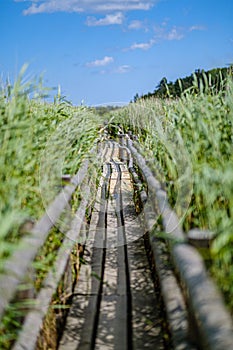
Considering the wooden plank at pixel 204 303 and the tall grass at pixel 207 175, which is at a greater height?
the tall grass at pixel 207 175

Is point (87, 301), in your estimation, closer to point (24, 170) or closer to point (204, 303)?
point (24, 170)

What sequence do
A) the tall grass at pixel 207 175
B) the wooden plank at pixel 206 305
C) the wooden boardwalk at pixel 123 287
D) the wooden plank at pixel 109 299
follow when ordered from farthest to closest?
the wooden plank at pixel 109 299 → the tall grass at pixel 207 175 → the wooden boardwalk at pixel 123 287 → the wooden plank at pixel 206 305

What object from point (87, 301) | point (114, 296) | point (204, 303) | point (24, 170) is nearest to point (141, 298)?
point (114, 296)

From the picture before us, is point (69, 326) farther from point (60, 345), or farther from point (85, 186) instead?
point (85, 186)

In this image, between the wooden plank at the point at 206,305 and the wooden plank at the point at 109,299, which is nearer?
the wooden plank at the point at 206,305

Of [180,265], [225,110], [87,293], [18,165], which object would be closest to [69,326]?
[87,293]

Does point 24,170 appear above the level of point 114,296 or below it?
above

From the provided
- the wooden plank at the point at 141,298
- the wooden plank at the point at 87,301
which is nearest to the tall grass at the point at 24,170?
the wooden plank at the point at 87,301

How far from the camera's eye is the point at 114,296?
3.78m

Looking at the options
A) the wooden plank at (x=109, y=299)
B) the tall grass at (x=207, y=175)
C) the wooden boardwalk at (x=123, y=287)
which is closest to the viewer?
the wooden boardwalk at (x=123, y=287)

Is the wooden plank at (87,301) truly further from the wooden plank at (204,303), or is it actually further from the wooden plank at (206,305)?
the wooden plank at (206,305)

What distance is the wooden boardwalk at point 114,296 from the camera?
317 cm

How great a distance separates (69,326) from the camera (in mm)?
3346

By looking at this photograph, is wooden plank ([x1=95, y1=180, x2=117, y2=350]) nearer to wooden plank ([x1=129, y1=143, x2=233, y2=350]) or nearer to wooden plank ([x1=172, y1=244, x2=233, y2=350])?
wooden plank ([x1=129, y1=143, x2=233, y2=350])
